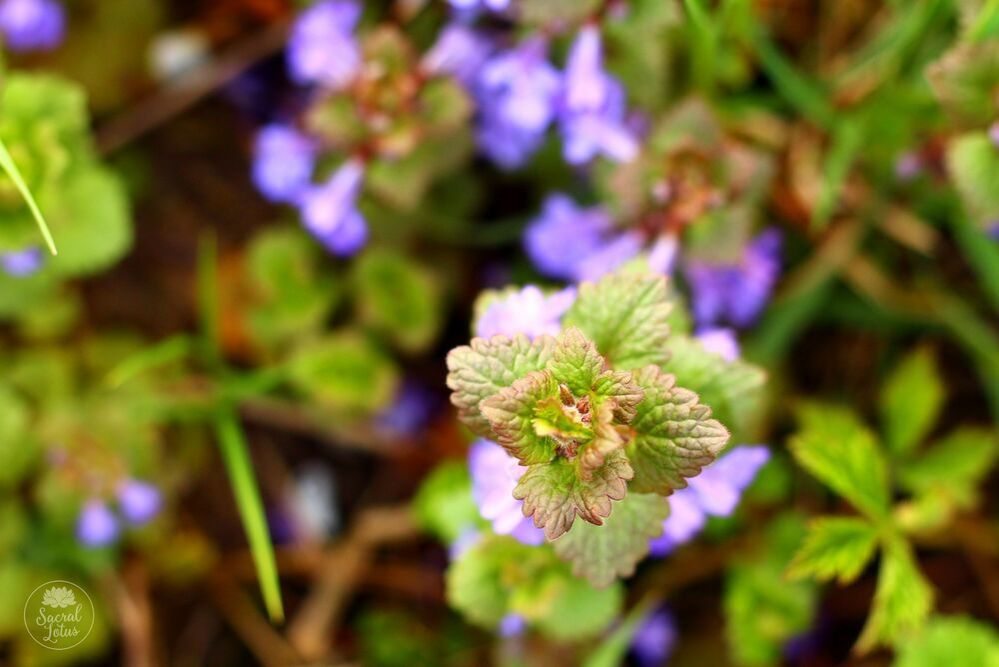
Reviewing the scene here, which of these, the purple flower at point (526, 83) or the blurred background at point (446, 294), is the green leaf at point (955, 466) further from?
the purple flower at point (526, 83)

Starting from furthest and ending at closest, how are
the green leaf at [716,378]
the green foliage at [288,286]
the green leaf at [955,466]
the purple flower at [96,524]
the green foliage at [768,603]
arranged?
1. the green foliage at [288,286]
2. the purple flower at [96,524]
3. the green leaf at [955,466]
4. the green foliage at [768,603]
5. the green leaf at [716,378]

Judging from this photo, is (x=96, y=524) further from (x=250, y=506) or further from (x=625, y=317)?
(x=625, y=317)

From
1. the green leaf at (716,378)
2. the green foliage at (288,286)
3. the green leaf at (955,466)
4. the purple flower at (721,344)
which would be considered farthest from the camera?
the green foliage at (288,286)

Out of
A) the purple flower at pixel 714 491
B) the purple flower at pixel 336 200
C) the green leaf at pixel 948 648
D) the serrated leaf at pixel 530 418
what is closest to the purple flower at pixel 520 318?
the serrated leaf at pixel 530 418

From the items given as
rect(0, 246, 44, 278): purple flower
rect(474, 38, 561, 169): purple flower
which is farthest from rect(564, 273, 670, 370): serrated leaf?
rect(0, 246, 44, 278): purple flower

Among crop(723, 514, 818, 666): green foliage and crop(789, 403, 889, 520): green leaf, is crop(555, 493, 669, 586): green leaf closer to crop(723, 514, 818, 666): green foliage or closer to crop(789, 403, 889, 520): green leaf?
crop(789, 403, 889, 520): green leaf

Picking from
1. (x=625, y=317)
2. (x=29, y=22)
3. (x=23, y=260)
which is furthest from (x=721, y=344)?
A: (x=29, y=22)

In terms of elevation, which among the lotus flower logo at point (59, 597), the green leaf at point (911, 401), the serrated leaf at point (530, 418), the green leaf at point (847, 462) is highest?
the serrated leaf at point (530, 418)
